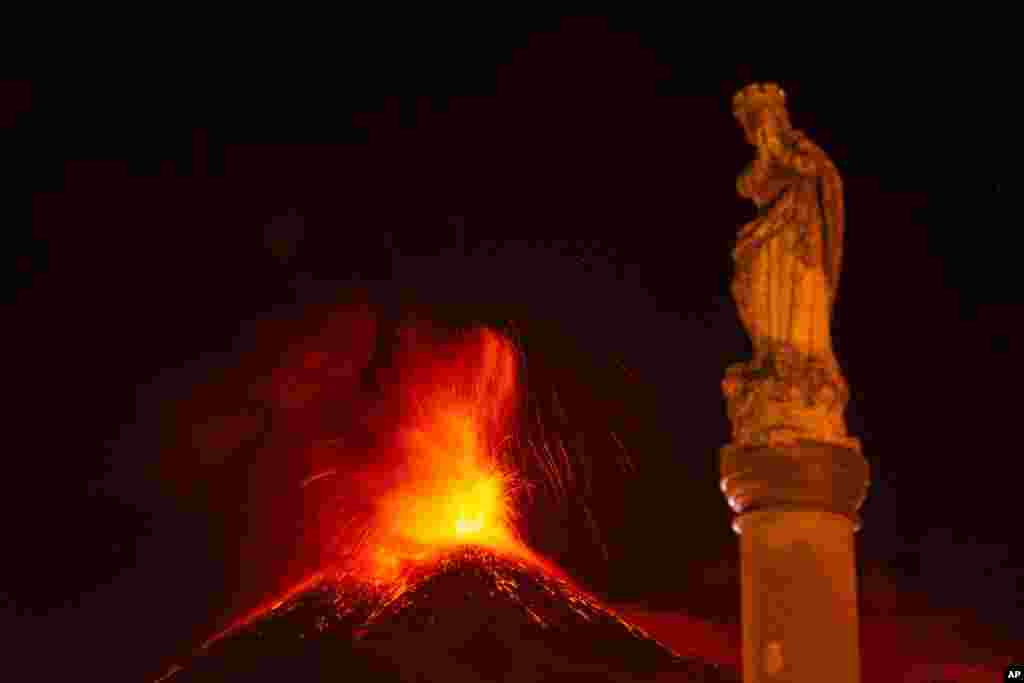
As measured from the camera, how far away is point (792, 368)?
658 centimetres

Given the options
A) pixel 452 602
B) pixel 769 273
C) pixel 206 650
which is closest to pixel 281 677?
pixel 206 650

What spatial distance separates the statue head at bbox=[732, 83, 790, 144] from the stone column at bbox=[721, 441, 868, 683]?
1.64m

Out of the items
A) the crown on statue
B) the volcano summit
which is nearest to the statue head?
the crown on statue

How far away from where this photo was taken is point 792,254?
6809mm

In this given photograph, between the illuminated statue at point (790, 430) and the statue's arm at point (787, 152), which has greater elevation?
the statue's arm at point (787, 152)

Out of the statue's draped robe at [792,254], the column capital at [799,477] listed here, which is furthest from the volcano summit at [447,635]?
the column capital at [799,477]

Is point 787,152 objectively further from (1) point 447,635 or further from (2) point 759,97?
(1) point 447,635

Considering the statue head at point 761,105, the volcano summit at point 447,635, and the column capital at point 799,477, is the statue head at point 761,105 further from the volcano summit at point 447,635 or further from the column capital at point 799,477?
the volcano summit at point 447,635

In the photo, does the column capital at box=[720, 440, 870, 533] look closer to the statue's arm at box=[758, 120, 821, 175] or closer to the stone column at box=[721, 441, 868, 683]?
the stone column at box=[721, 441, 868, 683]

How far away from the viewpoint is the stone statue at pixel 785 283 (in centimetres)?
655

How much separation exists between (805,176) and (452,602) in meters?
59.2

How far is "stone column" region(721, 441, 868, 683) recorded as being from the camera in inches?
244

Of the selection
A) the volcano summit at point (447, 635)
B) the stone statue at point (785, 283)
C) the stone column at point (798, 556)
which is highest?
the stone statue at point (785, 283)

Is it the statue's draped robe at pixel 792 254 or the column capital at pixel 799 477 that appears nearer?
the column capital at pixel 799 477
